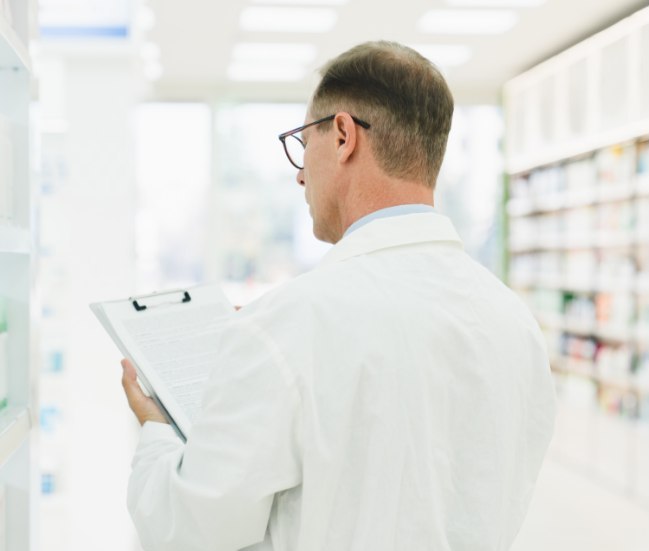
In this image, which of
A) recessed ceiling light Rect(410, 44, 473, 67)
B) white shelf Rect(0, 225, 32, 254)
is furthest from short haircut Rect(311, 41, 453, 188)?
recessed ceiling light Rect(410, 44, 473, 67)

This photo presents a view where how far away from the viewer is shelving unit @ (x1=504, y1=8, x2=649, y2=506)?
196 inches

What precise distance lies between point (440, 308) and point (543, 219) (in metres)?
5.91

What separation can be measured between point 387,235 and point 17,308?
0.80 m

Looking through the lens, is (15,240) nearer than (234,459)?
No

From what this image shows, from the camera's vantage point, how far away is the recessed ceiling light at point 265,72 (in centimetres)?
706

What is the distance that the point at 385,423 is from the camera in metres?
0.96

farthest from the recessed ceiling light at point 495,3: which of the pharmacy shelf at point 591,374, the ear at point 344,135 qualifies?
the ear at point 344,135

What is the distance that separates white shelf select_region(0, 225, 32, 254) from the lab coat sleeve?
473mm

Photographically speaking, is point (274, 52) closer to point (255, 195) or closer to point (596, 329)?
point (255, 195)

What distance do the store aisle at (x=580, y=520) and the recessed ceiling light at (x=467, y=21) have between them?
3.41 m

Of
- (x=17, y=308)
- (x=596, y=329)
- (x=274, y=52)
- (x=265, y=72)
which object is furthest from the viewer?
(x=265, y=72)

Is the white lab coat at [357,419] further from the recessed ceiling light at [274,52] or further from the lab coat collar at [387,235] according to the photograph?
the recessed ceiling light at [274,52]

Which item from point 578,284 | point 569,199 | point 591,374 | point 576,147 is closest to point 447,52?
point 576,147

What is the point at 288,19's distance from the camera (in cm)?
564
